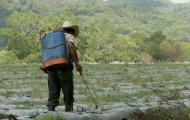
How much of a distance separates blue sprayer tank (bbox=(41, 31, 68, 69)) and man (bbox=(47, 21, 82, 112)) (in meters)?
0.11

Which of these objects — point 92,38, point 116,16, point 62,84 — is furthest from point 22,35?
point 116,16

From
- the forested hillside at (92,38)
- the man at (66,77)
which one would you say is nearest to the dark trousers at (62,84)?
the man at (66,77)

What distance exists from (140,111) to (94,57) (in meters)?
56.0

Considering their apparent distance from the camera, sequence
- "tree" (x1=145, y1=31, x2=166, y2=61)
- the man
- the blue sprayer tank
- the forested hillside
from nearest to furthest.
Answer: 1. the blue sprayer tank
2. the man
3. the forested hillside
4. "tree" (x1=145, y1=31, x2=166, y2=61)

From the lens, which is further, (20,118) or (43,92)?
(43,92)

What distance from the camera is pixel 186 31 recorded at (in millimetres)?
150250

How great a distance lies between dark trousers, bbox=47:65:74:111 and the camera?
25.1 ft

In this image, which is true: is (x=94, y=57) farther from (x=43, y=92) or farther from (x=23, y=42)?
(x=43, y=92)

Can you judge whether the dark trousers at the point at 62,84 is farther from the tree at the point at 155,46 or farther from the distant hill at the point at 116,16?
the distant hill at the point at 116,16

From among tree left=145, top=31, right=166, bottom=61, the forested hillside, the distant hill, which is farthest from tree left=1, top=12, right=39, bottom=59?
the distant hill

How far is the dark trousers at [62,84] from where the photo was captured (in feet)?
25.1

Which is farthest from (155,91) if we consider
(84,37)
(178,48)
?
(178,48)

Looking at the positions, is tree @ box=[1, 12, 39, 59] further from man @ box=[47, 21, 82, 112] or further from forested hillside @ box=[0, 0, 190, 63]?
man @ box=[47, 21, 82, 112]

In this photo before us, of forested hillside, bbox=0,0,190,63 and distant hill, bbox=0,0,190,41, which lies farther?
distant hill, bbox=0,0,190,41
